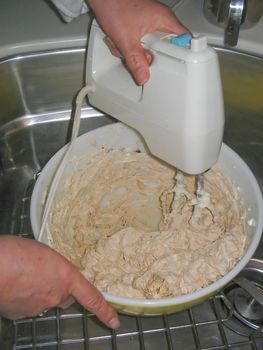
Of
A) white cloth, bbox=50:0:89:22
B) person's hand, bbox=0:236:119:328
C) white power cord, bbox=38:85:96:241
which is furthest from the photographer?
white cloth, bbox=50:0:89:22

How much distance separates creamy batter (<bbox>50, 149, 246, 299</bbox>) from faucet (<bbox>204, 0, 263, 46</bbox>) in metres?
0.20

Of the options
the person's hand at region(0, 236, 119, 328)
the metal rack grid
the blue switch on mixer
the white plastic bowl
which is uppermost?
the blue switch on mixer

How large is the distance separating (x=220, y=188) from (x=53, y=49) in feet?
1.17

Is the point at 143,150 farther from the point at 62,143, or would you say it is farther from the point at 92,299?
the point at 92,299

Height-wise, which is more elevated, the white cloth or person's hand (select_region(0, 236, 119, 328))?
the white cloth

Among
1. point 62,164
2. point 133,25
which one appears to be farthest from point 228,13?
point 62,164

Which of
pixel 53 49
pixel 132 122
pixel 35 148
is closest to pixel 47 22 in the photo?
pixel 53 49

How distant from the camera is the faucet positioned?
67cm

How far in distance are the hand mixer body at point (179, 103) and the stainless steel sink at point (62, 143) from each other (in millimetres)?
243

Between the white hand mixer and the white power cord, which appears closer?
the white hand mixer

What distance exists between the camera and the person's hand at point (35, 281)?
17.4 inches

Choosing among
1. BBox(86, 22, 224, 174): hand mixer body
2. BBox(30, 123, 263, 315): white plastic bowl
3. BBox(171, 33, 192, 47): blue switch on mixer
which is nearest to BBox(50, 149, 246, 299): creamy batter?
BBox(30, 123, 263, 315): white plastic bowl

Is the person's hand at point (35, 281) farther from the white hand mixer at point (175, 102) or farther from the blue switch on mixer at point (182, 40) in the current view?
the blue switch on mixer at point (182, 40)

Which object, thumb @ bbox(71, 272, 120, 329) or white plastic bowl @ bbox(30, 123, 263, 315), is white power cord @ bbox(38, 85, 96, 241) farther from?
thumb @ bbox(71, 272, 120, 329)
